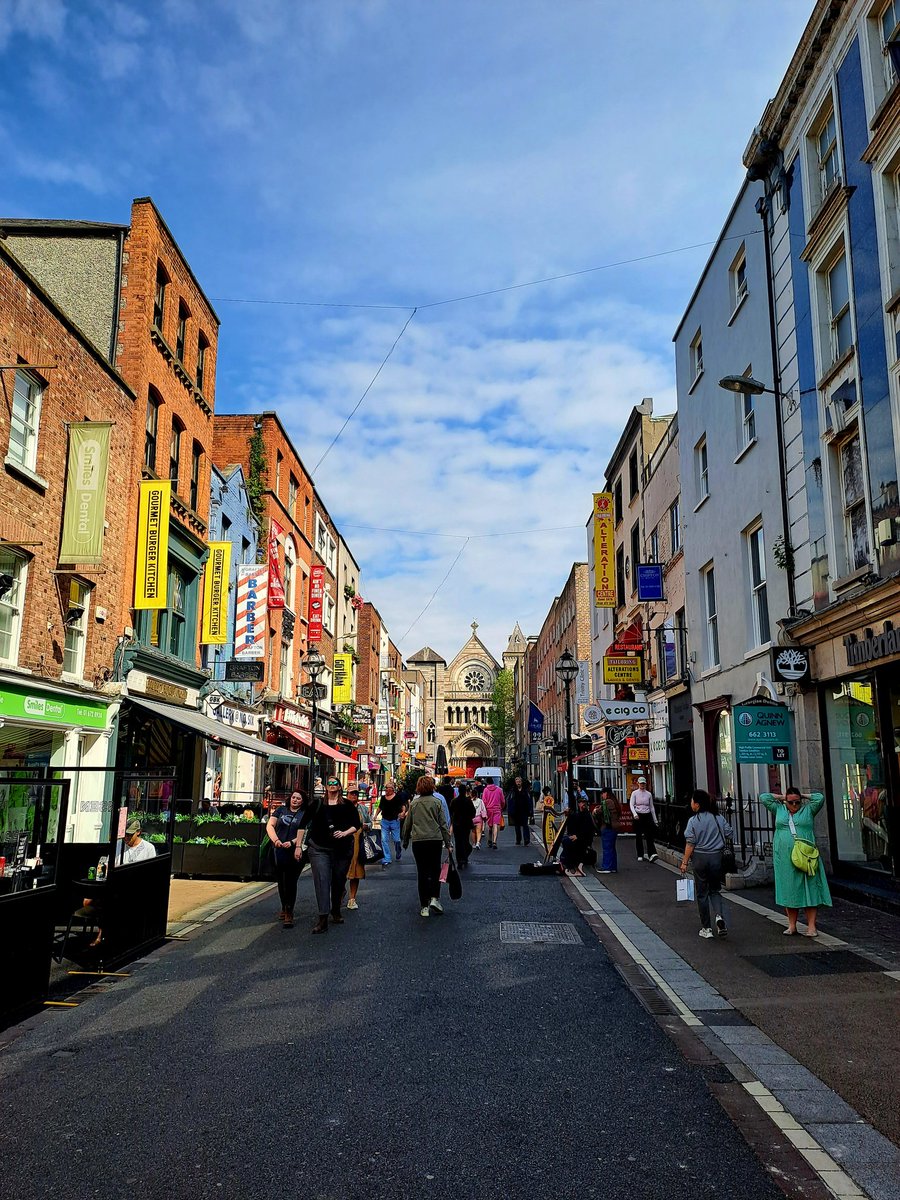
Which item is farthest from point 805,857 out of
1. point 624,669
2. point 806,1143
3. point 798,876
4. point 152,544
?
point 624,669

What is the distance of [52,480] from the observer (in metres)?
15.1

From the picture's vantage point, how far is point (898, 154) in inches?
461

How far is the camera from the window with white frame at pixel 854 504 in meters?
12.8

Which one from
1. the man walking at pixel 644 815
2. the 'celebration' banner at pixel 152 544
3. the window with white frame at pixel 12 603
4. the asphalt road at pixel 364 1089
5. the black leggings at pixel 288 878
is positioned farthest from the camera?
the man walking at pixel 644 815

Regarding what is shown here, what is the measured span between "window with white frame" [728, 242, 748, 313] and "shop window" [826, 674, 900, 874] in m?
8.59

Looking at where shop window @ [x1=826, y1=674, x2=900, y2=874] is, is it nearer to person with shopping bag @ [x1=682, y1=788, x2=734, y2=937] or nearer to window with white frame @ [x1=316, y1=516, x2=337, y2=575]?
person with shopping bag @ [x1=682, y1=788, x2=734, y2=937]

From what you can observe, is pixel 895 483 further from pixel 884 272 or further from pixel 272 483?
pixel 272 483

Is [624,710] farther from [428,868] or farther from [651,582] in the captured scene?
[428,868]

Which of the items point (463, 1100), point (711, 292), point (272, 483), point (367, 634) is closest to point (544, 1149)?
point (463, 1100)

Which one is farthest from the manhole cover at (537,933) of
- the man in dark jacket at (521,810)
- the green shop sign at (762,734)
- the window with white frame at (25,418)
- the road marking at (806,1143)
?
the man in dark jacket at (521,810)

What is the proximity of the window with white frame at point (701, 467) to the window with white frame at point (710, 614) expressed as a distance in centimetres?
172

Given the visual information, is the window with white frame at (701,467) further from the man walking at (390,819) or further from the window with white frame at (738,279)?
the man walking at (390,819)

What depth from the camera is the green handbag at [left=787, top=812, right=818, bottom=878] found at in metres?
9.46

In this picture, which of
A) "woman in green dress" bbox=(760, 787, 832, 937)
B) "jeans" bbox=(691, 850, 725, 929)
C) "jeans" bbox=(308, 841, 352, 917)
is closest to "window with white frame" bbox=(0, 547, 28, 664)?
"jeans" bbox=(308, 841, 352, 917)
